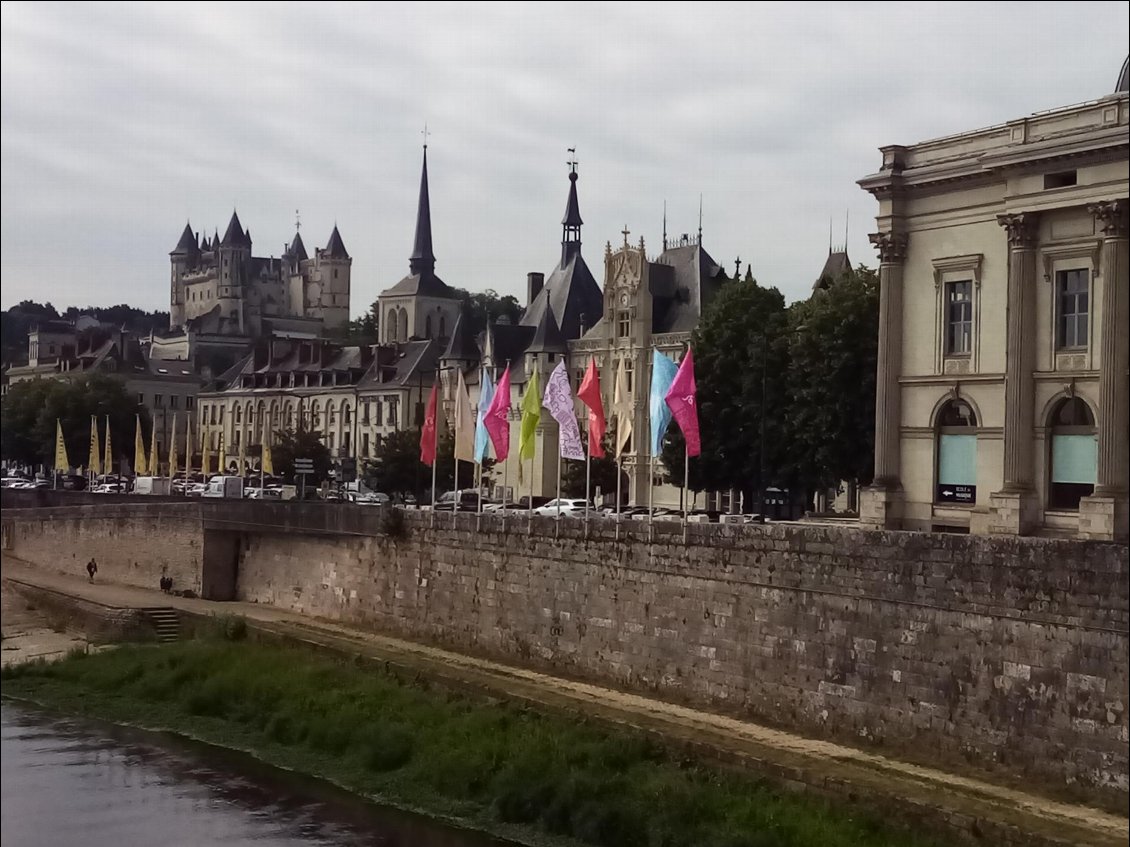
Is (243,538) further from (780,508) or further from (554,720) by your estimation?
(554,720)

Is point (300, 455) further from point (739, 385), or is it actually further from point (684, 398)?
point (684, 398)

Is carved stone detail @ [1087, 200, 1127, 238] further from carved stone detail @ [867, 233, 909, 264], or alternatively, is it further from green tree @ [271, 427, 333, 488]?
green tree @ [271, 427, 333, 488]

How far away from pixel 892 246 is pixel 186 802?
21484mm

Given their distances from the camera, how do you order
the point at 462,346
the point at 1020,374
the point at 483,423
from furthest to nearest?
1. the point at 462,346
2. the point at 483,423
3. the point at 1020,374

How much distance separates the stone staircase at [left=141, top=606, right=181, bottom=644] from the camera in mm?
53469

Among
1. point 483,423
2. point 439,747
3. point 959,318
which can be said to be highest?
point 959,318

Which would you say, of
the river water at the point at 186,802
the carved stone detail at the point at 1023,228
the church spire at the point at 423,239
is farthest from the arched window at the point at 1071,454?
the church spire at the point at 423,239

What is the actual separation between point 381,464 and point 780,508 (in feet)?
96.6

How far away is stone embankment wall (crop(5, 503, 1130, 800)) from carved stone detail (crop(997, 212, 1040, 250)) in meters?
8.36

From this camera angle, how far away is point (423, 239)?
5989 inches

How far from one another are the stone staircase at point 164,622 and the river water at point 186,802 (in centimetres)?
1351

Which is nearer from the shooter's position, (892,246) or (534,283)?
(892,246)

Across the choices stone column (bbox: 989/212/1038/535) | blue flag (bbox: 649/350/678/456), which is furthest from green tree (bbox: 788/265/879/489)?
stone column (bbox: 989/212/1038/535)

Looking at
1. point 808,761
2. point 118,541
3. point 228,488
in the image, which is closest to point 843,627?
point 808,761
